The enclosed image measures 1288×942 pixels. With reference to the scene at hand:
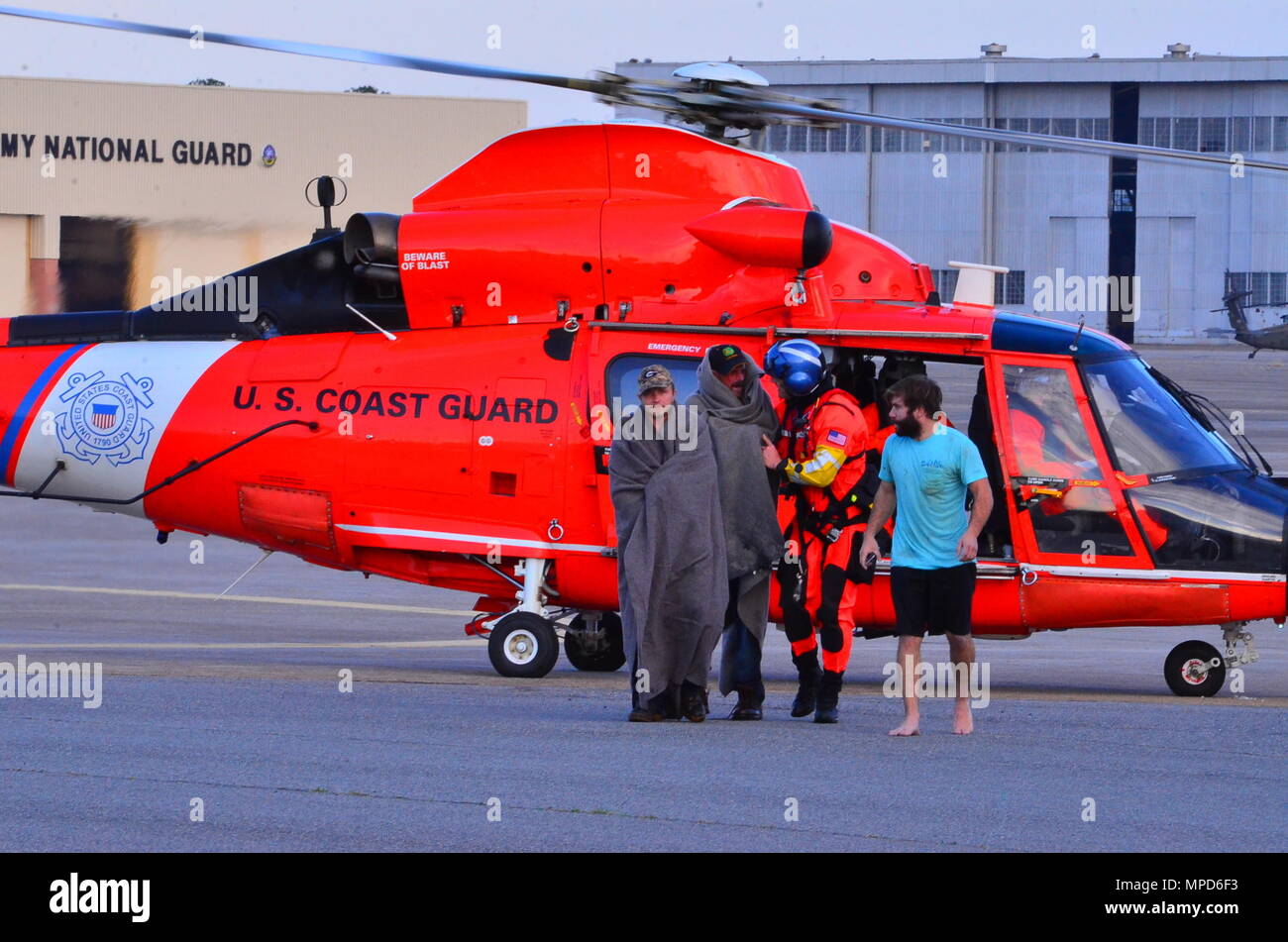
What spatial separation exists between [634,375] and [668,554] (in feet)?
8.33

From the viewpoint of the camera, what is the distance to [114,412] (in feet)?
39.5

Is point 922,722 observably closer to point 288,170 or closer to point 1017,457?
point 1017,457

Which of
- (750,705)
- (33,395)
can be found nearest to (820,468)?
(750,705)

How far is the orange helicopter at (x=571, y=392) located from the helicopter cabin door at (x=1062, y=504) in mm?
13

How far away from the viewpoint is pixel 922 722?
29.7 ft

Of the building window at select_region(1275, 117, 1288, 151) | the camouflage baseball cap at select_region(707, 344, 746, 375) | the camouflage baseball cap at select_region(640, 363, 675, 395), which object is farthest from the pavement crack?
the building window at select_region(1275, 117, 1288, 151)

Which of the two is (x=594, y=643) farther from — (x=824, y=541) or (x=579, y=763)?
(x=579, y=763)

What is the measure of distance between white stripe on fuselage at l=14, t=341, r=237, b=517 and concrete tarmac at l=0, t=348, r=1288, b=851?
125cm

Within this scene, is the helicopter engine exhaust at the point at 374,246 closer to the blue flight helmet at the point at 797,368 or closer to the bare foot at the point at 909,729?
the blue flight helmet at the point at 797,368

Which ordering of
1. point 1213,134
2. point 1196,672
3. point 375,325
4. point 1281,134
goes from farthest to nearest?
point 1213,134, point 1281,134, point 375,325, point 1196,672

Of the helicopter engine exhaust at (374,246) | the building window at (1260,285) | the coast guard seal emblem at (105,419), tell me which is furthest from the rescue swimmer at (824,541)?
the building window at (1260,285)

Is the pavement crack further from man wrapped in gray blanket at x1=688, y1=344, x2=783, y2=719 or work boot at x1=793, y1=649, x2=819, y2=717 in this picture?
work boot at x1=793, y1=649, x2=819, y2=717

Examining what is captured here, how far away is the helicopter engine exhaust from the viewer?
37.7 feet

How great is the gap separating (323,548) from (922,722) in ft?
14.8
